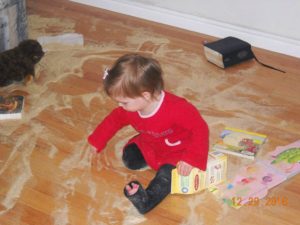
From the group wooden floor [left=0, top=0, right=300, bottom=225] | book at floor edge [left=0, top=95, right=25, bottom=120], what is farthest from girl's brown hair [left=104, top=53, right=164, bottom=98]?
book at floor edge [left=0, top=95, right=25, bottom=120]

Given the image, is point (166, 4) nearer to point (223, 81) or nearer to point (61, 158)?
point (223, 81)

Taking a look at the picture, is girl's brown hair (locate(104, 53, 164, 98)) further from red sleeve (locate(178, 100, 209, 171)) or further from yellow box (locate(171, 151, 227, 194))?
yellow box (locate(171, 151, 227, 194))

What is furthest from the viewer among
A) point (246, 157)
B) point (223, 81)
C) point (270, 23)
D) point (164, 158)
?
point (270, 23)

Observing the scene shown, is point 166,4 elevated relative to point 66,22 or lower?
elevated

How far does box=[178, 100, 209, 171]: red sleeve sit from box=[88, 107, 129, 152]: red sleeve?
0.73ft

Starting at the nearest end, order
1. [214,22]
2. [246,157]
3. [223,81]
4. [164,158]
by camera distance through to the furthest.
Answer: [164,158], [246,157], [223,81], [214,22]

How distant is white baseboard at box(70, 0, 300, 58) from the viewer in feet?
8.25

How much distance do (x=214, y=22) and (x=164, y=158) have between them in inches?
52.1

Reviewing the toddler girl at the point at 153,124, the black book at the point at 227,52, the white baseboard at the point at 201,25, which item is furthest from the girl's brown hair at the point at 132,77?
the white baseboard at the point at 201,25

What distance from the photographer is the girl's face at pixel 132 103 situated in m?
1.40

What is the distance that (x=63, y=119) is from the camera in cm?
194

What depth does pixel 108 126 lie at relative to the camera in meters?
1.58

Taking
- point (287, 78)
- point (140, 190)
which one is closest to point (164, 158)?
point (140, 190)

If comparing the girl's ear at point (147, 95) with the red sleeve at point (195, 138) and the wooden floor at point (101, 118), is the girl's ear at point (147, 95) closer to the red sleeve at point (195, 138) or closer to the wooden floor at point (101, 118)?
the red sleeve at point (195, 138)
